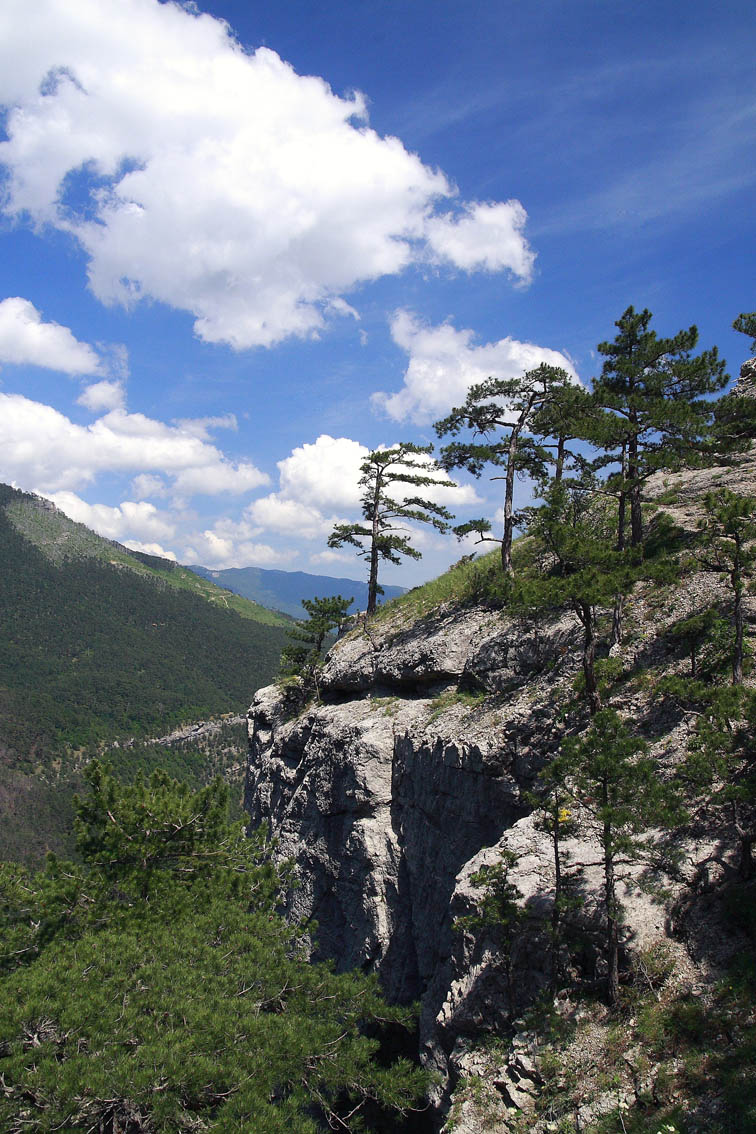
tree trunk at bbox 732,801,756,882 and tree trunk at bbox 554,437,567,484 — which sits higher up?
tree trunk at bbox 554,437,567,484

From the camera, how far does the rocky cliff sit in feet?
36.0

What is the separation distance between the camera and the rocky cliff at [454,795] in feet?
36.0

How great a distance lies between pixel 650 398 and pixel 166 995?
19.8 meters

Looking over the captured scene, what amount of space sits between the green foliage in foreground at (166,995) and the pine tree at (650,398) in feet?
49.2

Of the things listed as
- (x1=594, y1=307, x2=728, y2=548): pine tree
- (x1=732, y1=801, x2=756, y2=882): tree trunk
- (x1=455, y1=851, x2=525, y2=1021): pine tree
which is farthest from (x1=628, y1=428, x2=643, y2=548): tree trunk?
(x1=455, y1=851, x2=525, y2=1021): pine tree

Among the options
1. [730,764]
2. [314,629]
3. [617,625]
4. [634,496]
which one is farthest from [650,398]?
[314,629]

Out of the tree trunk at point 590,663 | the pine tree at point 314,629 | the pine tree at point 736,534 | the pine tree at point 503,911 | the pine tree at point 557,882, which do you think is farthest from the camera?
the pine tree at point 314,629

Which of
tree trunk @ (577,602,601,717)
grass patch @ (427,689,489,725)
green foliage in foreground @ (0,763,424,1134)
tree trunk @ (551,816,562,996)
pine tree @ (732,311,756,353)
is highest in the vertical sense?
pine tree @ (732,311,756,353)

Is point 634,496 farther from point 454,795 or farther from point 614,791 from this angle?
point 614,791

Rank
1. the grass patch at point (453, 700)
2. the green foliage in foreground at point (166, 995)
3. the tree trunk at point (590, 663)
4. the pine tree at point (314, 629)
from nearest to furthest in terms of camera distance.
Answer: the green foliage in foreground at point (166, 995) → the tree trunk at point (590, 663) → the grass patch at point (453, 700) → the pine tree at point (314, 629)

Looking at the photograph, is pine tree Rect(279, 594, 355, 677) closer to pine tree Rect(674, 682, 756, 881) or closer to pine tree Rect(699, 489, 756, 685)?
pine tree Rect(699, 489, 756, 685)

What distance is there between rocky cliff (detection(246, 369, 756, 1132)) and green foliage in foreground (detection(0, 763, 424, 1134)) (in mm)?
2641

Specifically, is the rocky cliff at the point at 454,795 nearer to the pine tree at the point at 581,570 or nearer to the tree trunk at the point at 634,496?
the tree trunk at the point at 634,496

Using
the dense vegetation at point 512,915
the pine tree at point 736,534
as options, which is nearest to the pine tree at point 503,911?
the dense vegetation at point 512,915
